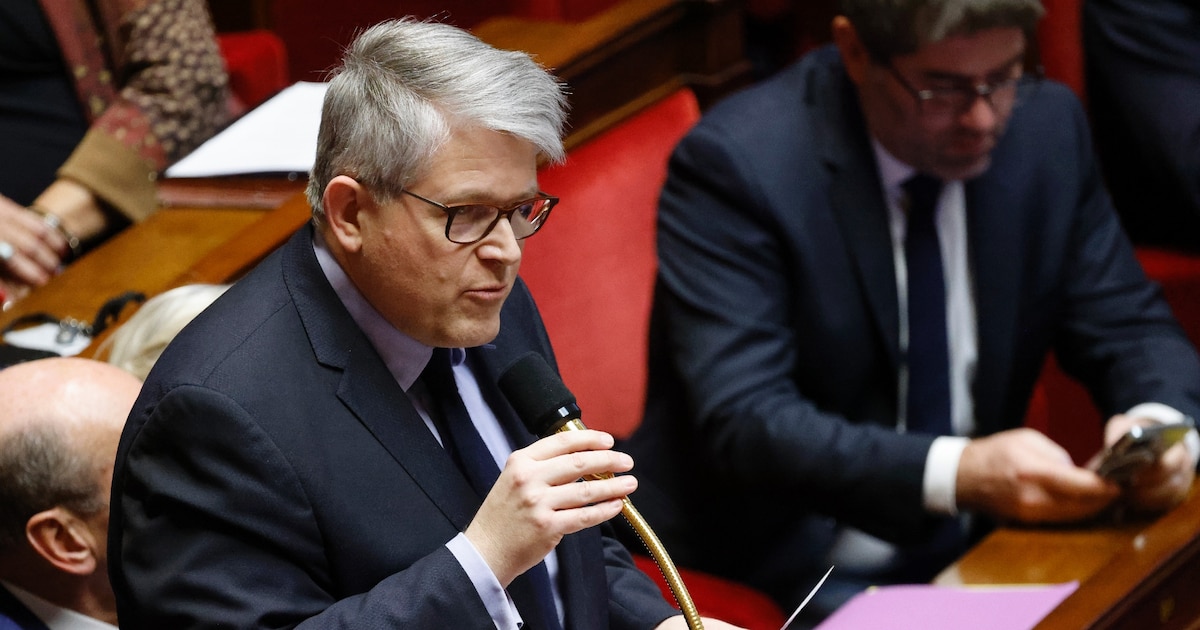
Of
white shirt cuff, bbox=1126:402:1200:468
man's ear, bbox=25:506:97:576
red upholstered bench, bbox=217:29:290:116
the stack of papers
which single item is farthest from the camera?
red upholstered bench, bbox=217:29:290:116

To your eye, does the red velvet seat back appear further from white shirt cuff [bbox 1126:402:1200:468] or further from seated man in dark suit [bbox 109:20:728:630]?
seated man in dark suit [bbox 109:20:728:630]

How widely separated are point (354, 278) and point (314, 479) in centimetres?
15

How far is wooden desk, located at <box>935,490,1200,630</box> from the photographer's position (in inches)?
43.4

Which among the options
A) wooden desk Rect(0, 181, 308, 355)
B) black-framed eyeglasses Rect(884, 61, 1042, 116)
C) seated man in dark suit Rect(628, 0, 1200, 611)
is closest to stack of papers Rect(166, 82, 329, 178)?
wooden desk Rect(0, 181, 308, 355)

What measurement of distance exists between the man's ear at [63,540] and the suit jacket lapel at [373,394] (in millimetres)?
387

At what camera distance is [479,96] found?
2.96 feet

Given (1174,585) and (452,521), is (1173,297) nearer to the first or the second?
(1174,585)

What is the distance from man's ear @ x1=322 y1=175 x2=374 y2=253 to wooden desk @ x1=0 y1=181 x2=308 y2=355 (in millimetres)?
559

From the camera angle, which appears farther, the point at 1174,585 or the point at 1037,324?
the point at 1037,324

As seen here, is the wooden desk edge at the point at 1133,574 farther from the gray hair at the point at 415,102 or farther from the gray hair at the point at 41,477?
the gray hair at the point at 41,477

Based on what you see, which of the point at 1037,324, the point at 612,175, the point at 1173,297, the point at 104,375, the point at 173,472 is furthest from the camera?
the point at 1173,297

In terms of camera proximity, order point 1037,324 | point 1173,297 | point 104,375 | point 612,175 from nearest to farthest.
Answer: point 104,375 < point 1037,324 < point 612,175 < point 1173,297

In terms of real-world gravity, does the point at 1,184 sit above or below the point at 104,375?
below

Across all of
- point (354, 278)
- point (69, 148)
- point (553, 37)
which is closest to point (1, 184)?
point (69, 148)
